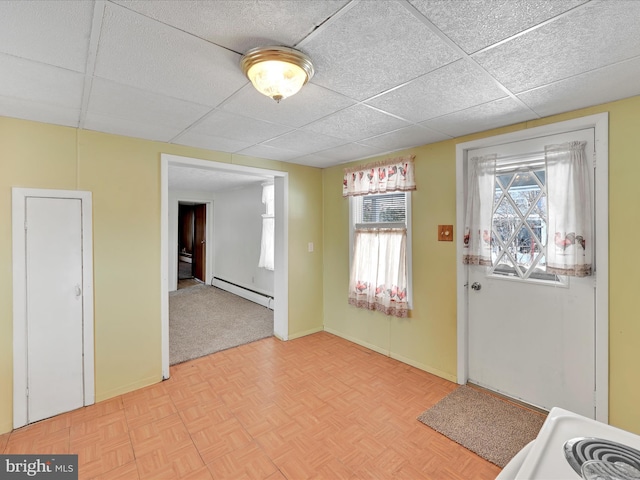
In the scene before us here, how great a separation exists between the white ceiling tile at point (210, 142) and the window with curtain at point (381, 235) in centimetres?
137

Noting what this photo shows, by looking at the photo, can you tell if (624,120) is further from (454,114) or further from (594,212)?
(454,114)

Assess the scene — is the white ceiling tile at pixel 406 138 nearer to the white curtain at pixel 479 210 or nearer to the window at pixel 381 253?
the white curtain at pixel 479 210

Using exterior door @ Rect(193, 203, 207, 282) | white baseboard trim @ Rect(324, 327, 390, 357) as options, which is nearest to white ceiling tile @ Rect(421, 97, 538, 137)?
white baseboard trim @ Rect(324, 327, 390, 357)

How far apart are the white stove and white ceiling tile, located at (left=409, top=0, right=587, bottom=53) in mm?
1455

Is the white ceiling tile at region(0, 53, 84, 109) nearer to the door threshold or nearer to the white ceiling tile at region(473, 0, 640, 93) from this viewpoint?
the white ceiling tile at region(473, 0, 640, 93)

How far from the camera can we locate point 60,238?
242cm

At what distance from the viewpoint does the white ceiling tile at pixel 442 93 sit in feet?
5.34

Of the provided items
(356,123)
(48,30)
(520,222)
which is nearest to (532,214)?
(520,222)

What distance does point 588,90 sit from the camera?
5.98 feet

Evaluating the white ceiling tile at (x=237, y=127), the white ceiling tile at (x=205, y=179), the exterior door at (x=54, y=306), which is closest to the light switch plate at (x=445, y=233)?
the white ceiling tile at (x=237, y=127)

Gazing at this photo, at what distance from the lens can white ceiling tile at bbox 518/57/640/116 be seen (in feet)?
5.27

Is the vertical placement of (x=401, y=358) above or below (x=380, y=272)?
below

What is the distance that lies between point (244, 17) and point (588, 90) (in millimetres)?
2016

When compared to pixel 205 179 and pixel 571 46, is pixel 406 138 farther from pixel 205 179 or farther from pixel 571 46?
pixel 205 179
